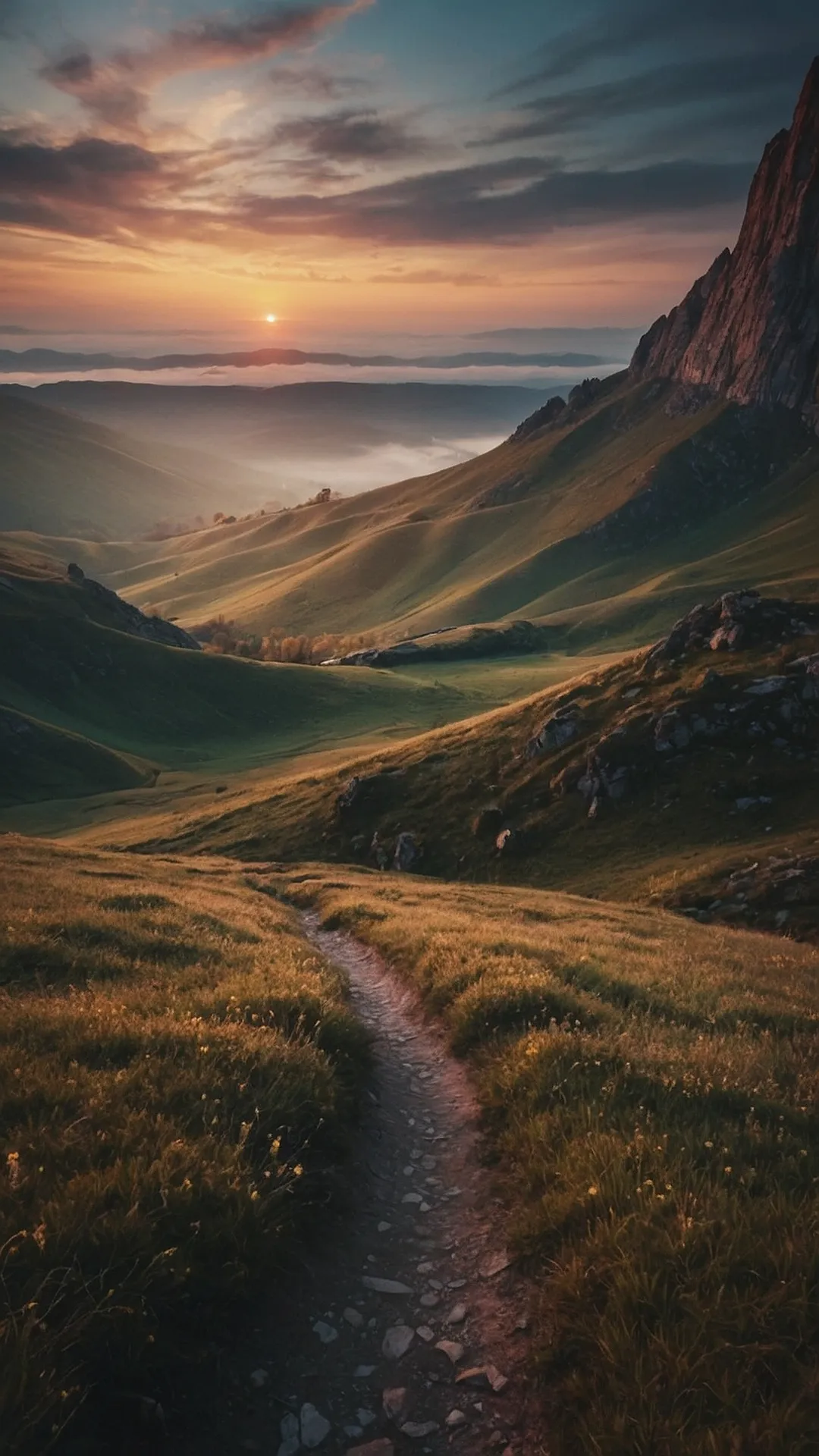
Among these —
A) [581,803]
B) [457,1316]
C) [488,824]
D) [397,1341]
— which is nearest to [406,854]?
[488,824]

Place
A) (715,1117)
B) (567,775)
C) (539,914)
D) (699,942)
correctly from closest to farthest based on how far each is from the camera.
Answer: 1. (715,1117)
2. (699,942)
3. (539,914)
4. (567,775)

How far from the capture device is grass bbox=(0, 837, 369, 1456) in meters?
4.56

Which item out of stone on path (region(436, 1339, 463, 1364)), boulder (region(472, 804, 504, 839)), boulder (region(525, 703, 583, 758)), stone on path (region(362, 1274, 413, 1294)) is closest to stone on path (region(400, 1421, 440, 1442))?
stone on path (region(436, 1339, 463, 1364))

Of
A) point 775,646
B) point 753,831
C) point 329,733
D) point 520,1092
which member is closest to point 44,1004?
point 520,1092

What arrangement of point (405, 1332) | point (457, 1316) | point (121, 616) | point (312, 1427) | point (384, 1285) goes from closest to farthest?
point (312, 1427)
point (405, 1332)
point (457, 1316)
point (384, 1285)
point (121, 616)

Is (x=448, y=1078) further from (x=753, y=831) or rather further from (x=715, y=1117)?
(x=753, y=831)

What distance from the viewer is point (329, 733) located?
5389 inches

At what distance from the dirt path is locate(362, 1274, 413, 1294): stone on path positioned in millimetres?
11

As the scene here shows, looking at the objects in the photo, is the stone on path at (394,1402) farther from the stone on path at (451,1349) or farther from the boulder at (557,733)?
the boulder at (557,733)

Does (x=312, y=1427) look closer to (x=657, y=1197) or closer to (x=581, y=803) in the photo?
(x=657, y=1197)

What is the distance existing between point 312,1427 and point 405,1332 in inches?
48.3

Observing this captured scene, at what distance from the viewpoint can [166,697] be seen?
510 ft

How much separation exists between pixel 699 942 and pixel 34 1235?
81.2ft

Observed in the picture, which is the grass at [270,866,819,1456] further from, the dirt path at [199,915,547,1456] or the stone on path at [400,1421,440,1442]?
the stone on path at [400,1421,440,1442]
